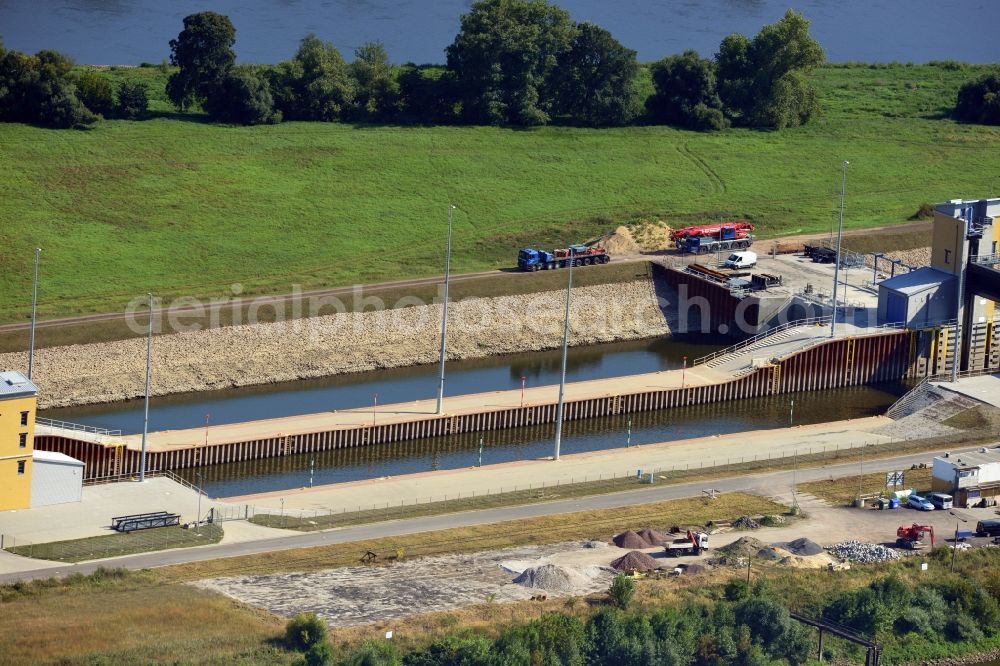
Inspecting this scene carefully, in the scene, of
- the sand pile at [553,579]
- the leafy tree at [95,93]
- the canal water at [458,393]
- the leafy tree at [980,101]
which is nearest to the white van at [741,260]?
the canal water at [458,393]

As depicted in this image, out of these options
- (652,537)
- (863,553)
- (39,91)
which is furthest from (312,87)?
(863,553)

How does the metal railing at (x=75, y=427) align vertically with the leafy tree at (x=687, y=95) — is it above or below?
below

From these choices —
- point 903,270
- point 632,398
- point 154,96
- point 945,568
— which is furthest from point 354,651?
point 154,96

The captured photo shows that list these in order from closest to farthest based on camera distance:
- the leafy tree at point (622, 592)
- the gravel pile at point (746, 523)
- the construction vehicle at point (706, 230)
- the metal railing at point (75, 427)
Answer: the leafy tree at point (622, 592), the gravel pile at point (746, 523), the metal railing at point (75, 427), the construction vehicle at point (706, 230)

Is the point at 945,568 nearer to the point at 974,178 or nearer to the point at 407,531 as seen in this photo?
the point at 407,531

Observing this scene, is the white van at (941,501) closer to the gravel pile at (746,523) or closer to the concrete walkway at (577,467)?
the gravel pile at (746,523)

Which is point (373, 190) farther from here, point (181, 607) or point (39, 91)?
point (181, 607)
